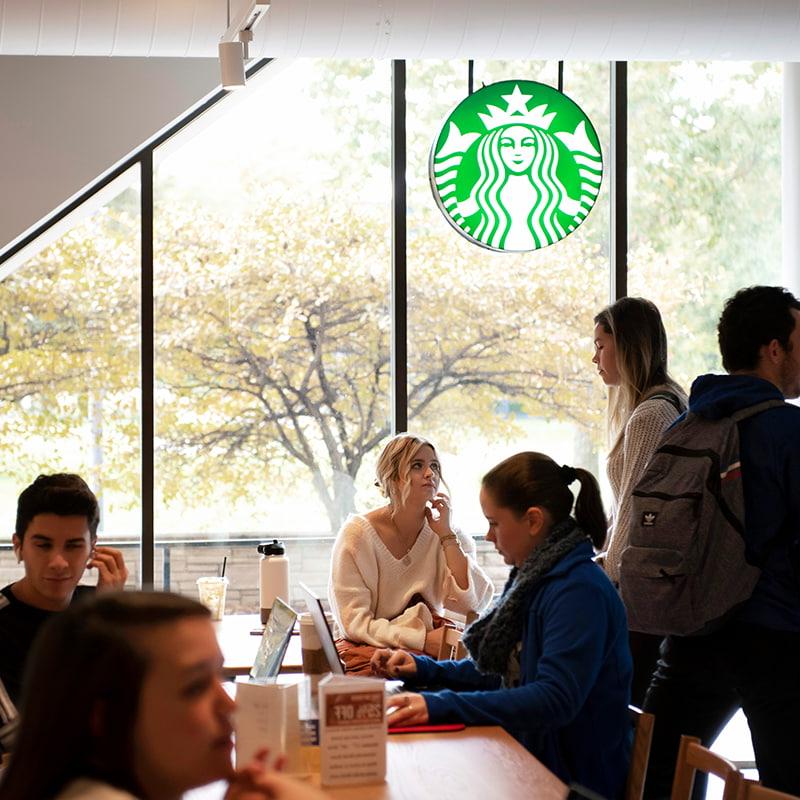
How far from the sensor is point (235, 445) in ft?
17.0

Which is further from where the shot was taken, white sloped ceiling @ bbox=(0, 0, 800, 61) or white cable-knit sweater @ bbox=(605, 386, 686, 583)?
white sloped ceiling @ bbox=(0, 0, 800, 61)

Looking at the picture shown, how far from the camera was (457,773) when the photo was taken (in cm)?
224

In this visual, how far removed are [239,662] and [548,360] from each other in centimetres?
→ 252

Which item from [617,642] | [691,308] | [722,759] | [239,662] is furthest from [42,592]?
[691,308]

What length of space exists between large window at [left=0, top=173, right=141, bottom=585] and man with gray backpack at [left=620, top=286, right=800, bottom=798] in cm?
273

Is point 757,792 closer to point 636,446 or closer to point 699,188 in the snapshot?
point 636,446

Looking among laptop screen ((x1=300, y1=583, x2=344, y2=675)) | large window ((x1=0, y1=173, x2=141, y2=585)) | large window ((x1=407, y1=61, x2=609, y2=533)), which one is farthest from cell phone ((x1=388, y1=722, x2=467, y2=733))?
large window ((x1=0, y1=173, x2=141, y2=585))

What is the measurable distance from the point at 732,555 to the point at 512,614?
0.56 metres

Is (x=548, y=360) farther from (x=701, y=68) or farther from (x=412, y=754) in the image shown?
(x=412, y=754)

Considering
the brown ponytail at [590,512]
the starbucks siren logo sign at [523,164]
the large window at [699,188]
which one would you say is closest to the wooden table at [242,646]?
the brown ponytail at [590,512]

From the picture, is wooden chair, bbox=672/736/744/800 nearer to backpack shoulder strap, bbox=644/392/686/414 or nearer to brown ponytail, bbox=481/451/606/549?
brown ponytail, bbox=481/451/606/549

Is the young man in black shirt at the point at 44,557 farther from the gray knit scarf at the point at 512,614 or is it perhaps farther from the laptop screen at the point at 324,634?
the gray knit scarf at the point at 512,614

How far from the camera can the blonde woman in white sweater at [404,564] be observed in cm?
383

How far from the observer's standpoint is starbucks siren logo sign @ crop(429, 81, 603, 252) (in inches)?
201
